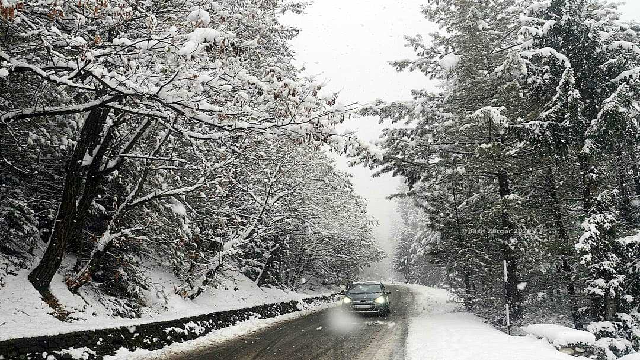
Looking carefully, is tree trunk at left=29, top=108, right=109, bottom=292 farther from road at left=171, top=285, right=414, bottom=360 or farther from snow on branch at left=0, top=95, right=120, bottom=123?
road at left=171, top=285, right=414, bottom=360

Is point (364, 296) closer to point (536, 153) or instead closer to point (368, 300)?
point (368, 300)

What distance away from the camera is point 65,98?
32.7 ft

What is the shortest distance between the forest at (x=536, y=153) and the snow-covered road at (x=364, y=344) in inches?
124

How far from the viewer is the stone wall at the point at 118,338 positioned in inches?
264

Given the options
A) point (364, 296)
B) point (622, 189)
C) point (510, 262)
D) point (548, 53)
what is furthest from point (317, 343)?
point (622, 189)

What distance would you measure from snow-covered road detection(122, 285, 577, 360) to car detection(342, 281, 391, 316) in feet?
10.4

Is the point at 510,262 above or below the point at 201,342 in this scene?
above

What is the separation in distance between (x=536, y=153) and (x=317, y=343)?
1049 centimetres

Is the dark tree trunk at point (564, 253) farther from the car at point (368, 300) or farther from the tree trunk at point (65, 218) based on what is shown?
the tree trunk at point (65, 218)

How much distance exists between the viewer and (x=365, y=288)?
20.9 meters

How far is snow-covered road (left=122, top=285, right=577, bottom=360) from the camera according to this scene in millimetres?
9406

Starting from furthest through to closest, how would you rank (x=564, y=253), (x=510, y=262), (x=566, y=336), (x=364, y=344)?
(x=510, y=262), (x=564, y=253), (x=364, y=344), (x=566, y=336)

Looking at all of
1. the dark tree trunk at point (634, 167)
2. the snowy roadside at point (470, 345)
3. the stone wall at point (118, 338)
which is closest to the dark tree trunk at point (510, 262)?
the snowy roadside at point (470, 345)

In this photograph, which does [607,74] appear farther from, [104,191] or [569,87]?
[104,191]
